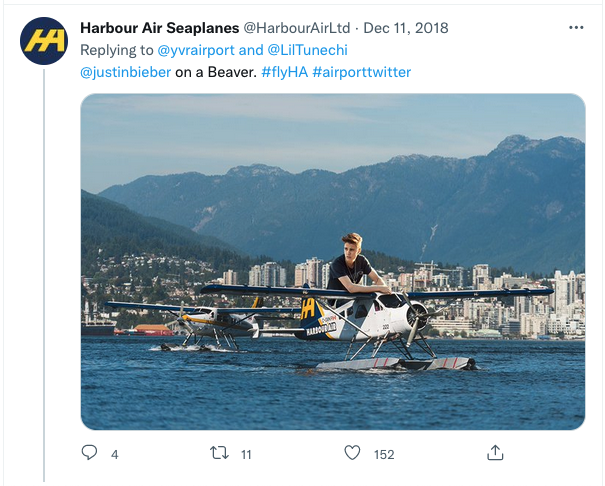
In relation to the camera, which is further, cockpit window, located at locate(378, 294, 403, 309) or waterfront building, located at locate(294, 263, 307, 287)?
waterfront building, located at locate(294, 263, 307, 287)

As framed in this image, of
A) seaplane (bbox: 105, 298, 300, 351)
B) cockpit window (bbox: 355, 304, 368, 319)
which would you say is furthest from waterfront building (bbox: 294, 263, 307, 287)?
cockpit window (bbox: 355, 304, 368, 319)

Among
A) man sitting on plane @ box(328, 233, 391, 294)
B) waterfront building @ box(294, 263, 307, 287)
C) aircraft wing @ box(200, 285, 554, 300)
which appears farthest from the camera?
waterfront building @ box(294, 263, 307, 287)
